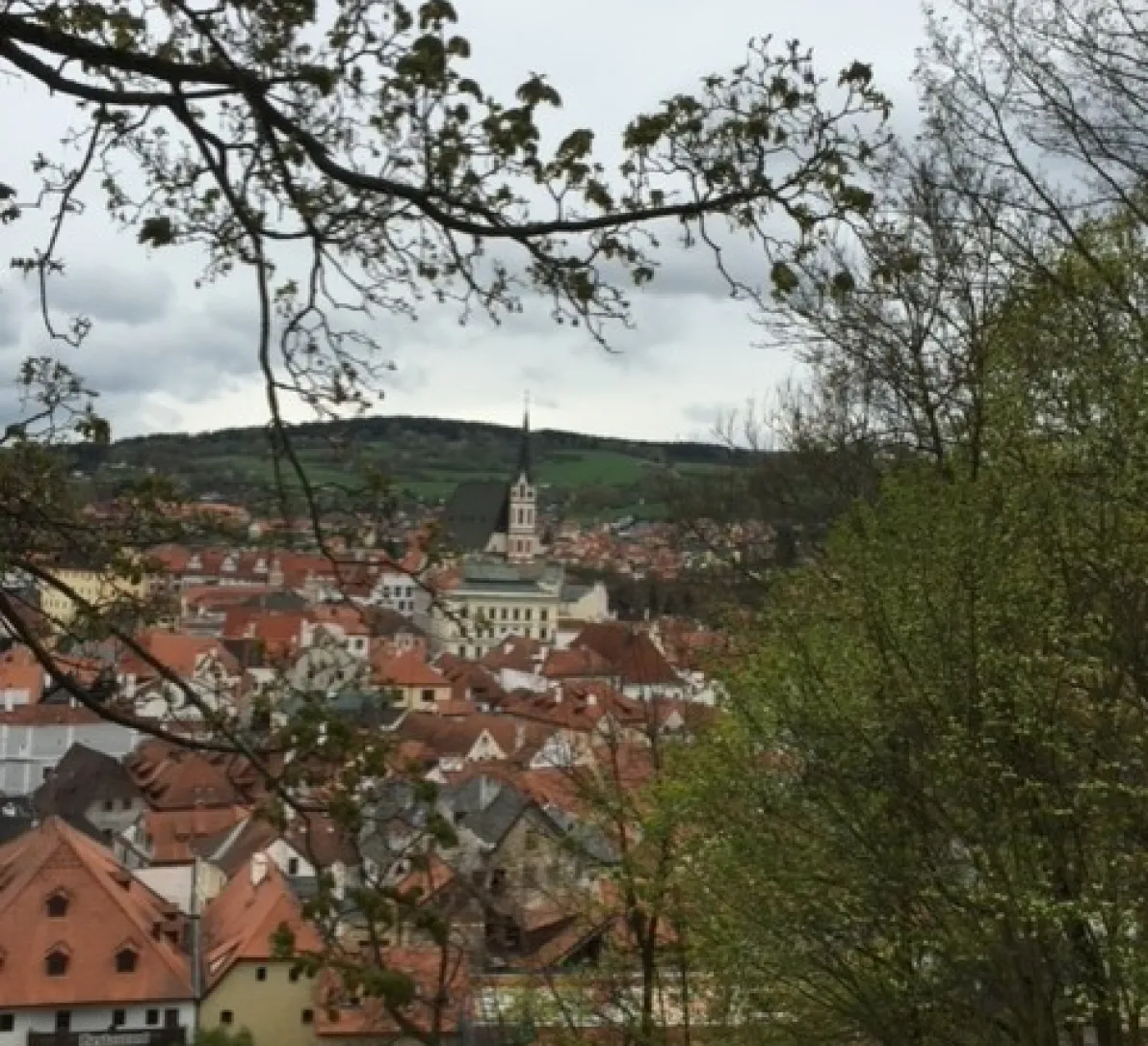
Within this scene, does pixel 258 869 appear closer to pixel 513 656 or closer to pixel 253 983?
pixel 253 983

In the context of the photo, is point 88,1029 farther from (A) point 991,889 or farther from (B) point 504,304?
(B) point 504,304

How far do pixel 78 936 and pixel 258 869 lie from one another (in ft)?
10.3

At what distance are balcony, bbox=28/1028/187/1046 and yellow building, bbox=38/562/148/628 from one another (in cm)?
2323

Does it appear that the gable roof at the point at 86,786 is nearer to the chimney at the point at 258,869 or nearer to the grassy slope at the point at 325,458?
the grassy slope at the point at 325,458

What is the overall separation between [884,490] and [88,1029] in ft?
67.3

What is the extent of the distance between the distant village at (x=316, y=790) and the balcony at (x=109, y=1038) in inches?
1.4

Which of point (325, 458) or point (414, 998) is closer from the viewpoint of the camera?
point (414, 998)

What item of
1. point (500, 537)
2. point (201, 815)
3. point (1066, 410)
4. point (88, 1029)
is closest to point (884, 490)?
point (1066, 410)

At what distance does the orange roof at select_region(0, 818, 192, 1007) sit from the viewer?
25828mm

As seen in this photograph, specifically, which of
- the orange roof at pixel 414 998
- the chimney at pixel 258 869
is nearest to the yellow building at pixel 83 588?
the orange roof at pixel 414 998

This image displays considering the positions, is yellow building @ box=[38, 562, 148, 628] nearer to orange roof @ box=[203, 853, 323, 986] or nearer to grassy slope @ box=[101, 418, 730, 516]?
grassy slope @ box=[101, 418, 730, 516]

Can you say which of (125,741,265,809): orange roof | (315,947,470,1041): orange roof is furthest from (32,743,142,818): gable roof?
(315,947,470,1041): orange roof

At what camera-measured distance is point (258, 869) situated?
2753 cm

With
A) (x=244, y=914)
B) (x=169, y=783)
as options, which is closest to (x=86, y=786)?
(x=169, y=783)
